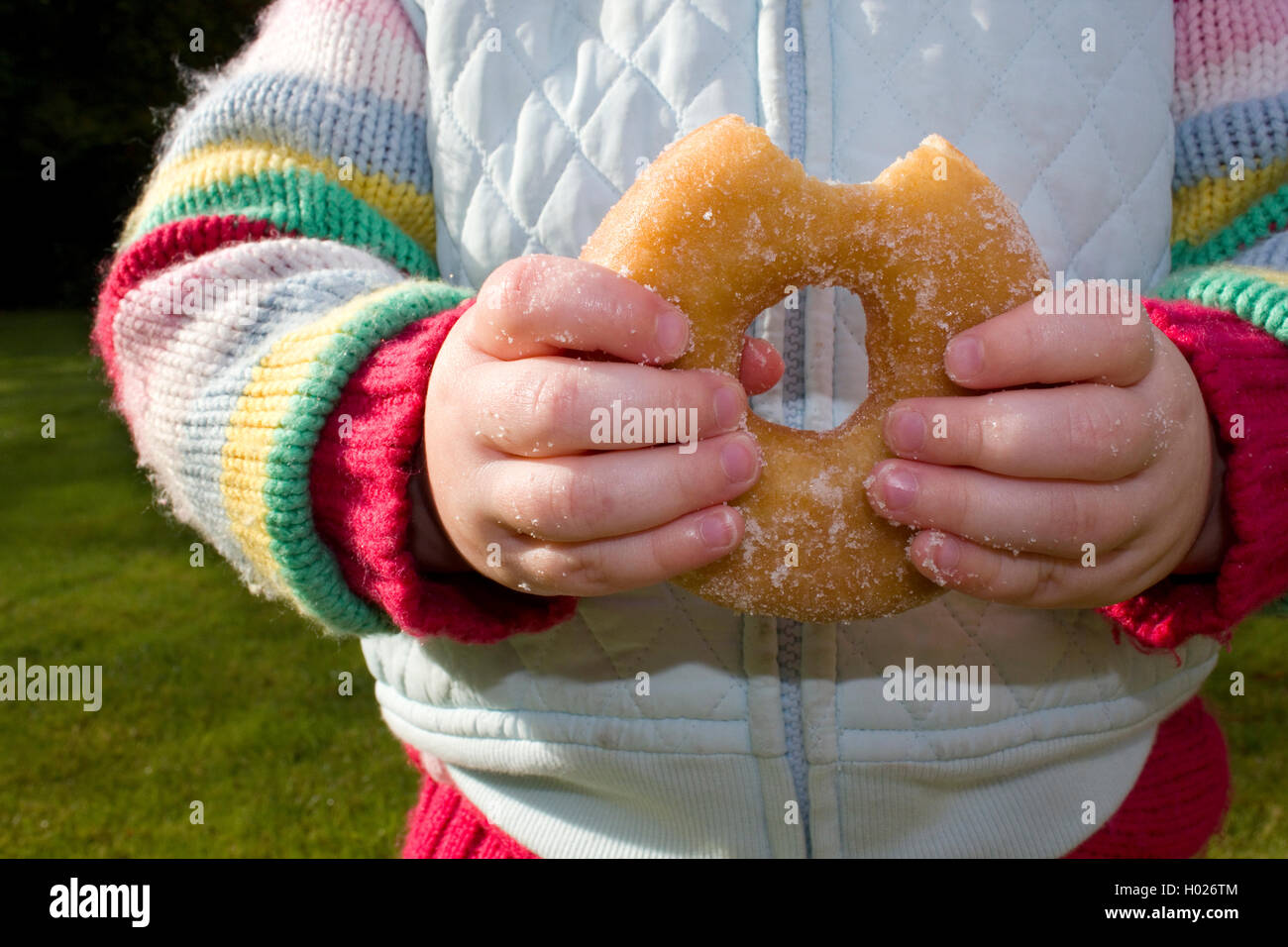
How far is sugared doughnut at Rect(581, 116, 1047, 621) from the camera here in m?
0.75

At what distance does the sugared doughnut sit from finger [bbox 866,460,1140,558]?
0.18ft

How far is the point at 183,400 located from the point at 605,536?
1.43 ft

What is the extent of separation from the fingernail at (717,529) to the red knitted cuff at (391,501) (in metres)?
0.20

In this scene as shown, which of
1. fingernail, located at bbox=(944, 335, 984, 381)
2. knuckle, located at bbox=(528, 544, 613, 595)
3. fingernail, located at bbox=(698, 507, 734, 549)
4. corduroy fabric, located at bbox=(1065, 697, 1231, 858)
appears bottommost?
corduroy fabric, located at bbox=(1065, 697, 1231, 858)

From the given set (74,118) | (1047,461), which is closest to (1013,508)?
(1047,461)

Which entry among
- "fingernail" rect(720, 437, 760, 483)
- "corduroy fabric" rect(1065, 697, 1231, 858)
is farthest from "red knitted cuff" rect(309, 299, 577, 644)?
"corduroy fabric" rect(1065, 697, 1231, 858)

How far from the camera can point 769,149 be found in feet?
2.47

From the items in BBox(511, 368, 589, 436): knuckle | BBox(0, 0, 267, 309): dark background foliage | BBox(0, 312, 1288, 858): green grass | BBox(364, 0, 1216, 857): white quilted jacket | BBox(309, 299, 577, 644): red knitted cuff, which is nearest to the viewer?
BBox(511, 368, 589, 436): knuckle

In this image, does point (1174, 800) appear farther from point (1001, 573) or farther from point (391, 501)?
point (391, 501)

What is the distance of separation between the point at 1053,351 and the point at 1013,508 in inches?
4.3

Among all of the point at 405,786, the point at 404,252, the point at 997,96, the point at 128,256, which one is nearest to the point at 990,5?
the point at 997,96

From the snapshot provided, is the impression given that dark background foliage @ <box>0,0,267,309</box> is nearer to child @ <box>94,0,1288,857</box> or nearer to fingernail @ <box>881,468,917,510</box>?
child @ <box>94,0,1288,857</box>

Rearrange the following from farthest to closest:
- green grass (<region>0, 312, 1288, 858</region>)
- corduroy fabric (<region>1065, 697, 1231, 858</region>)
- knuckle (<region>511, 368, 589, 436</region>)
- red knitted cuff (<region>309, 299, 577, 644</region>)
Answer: green grass (<region>0, 312, 1288, 858</region>) < corduroy fabric (<region>1065, 697, 1231, 858</region>) < red knitted cuff (<region>309, 299, 577, 644</region>) < knuckle (<region>511, 368, 589, 436</region>)

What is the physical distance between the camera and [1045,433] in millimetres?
688
